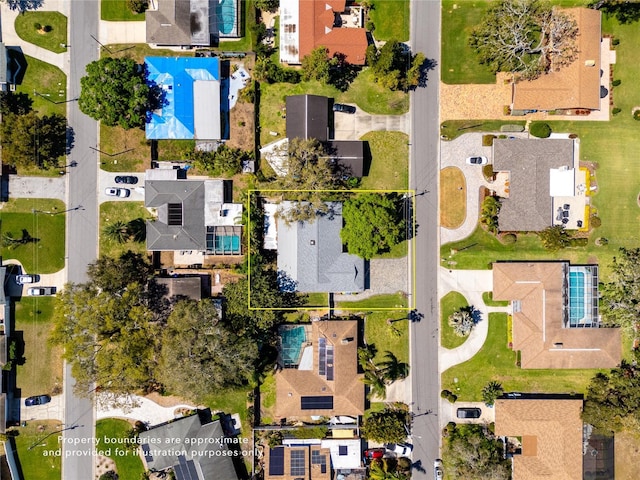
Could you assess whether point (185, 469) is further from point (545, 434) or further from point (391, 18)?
point (391, 18)

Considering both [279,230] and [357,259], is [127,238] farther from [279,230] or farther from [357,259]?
[357,259]

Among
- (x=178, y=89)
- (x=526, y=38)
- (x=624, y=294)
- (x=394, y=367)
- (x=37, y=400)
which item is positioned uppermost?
(x=526, y=38)

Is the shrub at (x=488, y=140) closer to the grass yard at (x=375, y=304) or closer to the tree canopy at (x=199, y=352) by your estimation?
the grass yard at (x=375, y=304)

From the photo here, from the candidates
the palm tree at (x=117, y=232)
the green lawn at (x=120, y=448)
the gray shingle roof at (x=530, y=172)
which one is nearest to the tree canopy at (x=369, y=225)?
the gray shingle roof at (x=530, y=172)

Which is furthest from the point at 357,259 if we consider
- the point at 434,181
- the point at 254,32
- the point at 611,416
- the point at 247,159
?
the point at 611,416

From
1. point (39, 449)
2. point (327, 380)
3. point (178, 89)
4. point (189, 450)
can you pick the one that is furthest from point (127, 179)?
point (39, 449)

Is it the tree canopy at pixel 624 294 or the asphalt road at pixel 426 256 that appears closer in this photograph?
the tree canopy at pixel 624 294
